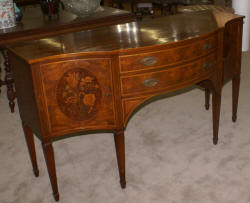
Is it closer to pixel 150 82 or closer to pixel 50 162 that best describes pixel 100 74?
pixel 150 82

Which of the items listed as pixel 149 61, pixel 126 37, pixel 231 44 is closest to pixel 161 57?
pixel 149 61

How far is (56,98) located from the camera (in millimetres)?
2117

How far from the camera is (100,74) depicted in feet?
7.06

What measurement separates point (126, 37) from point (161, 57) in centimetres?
33

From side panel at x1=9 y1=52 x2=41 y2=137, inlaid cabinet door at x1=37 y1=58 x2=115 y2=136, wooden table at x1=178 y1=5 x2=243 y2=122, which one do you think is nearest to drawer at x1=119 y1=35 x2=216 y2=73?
inlaid cabinet door at x1=37 y1=58 x2=115 y2=136

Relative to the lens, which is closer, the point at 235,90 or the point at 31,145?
the point at 31,145

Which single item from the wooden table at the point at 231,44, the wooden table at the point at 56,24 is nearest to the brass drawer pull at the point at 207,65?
the wooden table at the point at 231,44

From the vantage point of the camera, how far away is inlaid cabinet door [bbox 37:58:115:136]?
6.80ft

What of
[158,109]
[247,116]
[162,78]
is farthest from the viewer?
[158,109]

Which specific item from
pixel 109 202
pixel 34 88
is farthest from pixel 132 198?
pixel 34 88

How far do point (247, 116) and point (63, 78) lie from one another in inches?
76.8

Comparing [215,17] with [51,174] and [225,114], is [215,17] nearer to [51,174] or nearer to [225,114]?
[225,114]

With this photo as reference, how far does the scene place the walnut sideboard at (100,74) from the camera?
82.0 inches

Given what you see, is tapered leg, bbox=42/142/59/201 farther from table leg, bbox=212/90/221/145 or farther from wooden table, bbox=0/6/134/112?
table leg, bbox=212/90/221/145
